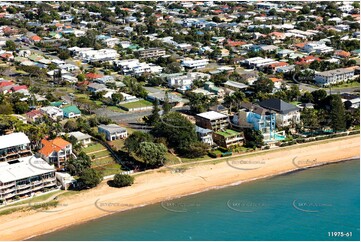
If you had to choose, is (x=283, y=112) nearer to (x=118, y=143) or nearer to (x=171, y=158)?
(x=171, y=158)

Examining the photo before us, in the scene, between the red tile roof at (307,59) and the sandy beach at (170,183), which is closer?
the sandy beach at (170,183)

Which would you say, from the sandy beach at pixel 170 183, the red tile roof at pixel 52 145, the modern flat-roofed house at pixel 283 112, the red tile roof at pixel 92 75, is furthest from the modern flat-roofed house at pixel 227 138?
the red tile roof at pixel 92 75

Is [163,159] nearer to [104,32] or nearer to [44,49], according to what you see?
[44,49]

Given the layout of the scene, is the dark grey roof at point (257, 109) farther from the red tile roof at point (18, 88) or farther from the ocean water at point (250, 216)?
the red tile roof at point (18, 88)

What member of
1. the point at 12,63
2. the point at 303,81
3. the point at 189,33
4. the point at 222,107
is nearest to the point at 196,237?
the point at 222,107

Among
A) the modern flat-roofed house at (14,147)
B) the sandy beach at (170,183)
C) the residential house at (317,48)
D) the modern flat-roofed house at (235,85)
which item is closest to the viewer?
the sandy beach at (170,183)

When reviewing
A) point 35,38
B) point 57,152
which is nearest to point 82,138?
point 57,152
